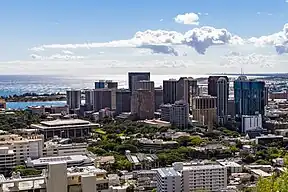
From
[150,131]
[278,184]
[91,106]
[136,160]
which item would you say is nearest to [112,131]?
[150,131]

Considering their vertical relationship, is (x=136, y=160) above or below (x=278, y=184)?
below

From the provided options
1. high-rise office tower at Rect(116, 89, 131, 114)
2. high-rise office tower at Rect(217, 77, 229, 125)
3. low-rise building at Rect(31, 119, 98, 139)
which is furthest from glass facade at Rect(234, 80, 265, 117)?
low-rise building at Rect(31, 119, 98, 139)

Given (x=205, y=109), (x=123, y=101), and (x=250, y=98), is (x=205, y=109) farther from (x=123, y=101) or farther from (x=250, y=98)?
(x=123, y=101)

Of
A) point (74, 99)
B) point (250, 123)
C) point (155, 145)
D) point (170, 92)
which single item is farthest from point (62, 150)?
point (74, 99)

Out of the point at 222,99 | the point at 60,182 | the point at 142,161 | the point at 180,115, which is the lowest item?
the point at 142,161

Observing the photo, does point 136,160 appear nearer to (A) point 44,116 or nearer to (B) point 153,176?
(B) point 153,176

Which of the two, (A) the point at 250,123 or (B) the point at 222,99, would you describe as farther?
(B) the point at 222,99
